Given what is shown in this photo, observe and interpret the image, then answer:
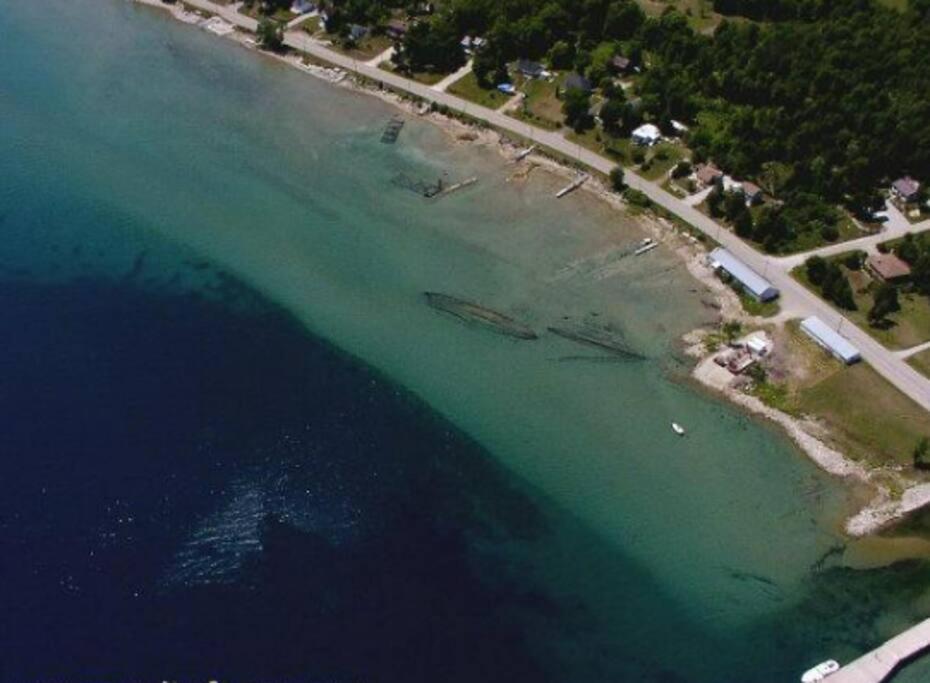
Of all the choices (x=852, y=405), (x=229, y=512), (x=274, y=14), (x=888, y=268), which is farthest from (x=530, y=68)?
(x=229, y=512)

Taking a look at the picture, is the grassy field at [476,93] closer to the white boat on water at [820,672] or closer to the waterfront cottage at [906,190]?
the waterfront cottage at [906,190]

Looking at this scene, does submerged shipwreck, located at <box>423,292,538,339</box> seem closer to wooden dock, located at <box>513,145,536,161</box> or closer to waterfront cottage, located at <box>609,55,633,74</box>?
wooden dock, located at <box>513,145,536,161</box>

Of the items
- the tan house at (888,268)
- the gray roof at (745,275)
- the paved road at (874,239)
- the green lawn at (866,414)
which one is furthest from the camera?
the paved road at (874,239)

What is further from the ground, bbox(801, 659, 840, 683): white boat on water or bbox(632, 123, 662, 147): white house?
bbox(632, 123, 662, 147): white house

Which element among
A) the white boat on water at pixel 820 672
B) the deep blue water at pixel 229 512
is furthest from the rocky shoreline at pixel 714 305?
the deep blue water at pixel 229 512

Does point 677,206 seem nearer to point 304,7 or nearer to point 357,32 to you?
point 357,32

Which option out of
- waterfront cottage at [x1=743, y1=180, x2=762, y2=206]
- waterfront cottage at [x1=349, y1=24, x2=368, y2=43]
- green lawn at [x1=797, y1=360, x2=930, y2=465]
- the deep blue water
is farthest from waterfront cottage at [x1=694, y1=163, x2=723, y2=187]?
waterfront cottage at [x1=349, y1=24, x2=368, y2=43]
